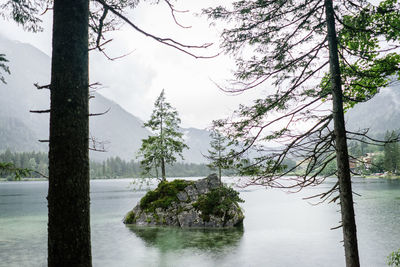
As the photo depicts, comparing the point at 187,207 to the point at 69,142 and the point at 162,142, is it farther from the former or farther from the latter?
the point at 69,142

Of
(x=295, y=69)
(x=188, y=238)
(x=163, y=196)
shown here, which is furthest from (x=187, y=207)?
(x=295, y=69)

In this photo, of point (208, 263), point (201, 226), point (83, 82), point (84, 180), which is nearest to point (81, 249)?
point (84, 180)

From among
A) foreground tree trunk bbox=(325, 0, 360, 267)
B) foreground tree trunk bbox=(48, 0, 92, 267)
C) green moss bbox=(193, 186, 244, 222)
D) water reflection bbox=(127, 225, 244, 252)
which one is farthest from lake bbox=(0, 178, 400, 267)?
foreground tree trunk bbox=(48, 0, 92, 267)

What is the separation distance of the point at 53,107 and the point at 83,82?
38cm

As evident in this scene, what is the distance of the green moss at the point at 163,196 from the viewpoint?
→ 75.8 ft

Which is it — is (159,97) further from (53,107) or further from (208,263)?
(53,107)

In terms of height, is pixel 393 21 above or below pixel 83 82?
above

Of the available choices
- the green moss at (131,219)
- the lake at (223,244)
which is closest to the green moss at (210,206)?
the lake at (223,244)

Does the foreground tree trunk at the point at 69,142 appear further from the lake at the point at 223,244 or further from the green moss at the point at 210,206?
the green moss at the point at 210,206

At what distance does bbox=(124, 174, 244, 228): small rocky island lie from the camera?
71.1 feet

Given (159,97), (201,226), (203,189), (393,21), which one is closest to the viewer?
(393,21)

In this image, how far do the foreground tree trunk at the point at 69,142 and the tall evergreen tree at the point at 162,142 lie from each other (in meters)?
26.5

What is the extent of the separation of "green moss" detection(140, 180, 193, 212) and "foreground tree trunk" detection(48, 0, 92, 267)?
2069cm

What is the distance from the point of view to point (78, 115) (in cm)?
279
